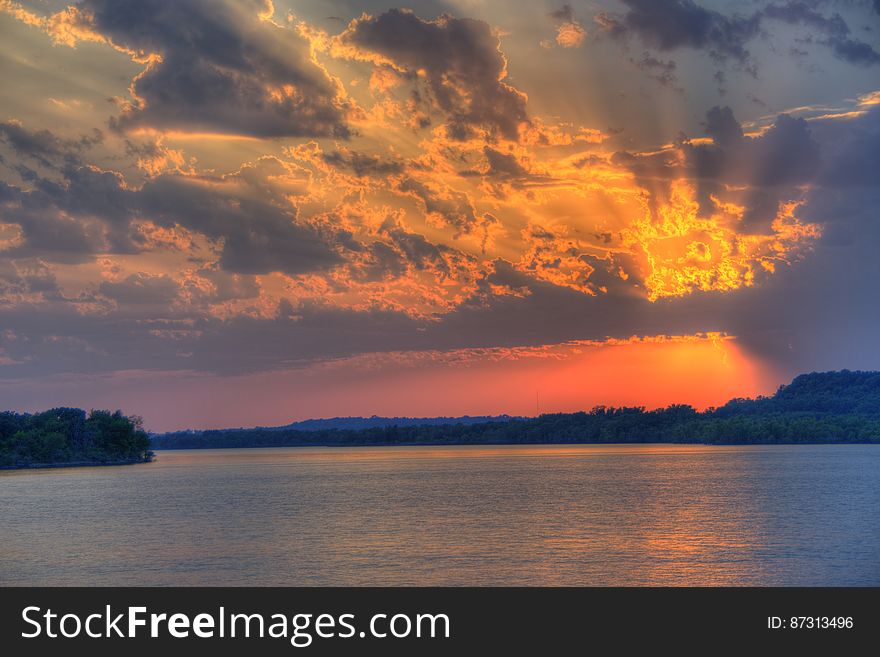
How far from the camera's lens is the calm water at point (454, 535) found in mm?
47906

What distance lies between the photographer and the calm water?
4791 centimetres

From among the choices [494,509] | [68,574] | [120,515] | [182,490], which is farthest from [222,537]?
[182,490]

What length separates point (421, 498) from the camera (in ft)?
334

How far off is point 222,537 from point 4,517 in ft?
99.8

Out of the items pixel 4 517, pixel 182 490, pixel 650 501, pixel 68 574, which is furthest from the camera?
pixel 182 490

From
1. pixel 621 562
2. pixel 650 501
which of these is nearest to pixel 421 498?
pixel 650 501

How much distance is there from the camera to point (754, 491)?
105812 millimetres

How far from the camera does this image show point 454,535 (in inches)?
2552
